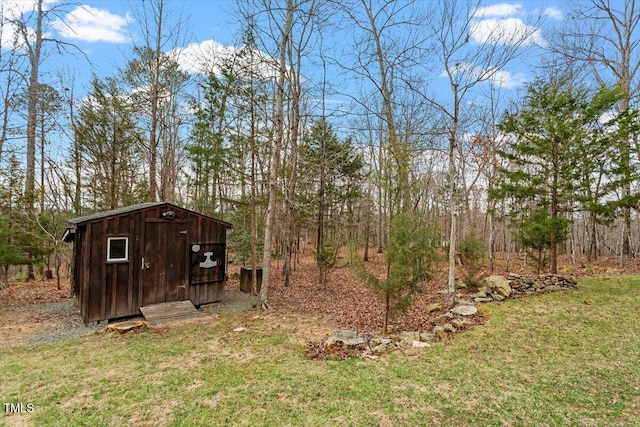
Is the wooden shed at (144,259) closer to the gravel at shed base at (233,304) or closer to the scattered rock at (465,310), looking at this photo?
the gravel at shed base at (233,304)

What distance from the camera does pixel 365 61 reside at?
857 centimetres

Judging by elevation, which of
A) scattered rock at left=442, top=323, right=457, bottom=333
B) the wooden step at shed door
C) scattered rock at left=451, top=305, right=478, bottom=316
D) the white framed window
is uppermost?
the white framed window

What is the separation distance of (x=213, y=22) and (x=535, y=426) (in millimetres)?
10487

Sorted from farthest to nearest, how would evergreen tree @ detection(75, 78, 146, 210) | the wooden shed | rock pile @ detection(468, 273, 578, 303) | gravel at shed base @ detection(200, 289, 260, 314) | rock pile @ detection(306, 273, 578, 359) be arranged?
evergreen tree @ detection(75, 78, 146, 210) → gravel at shed base @ detection(200, 289, 260, 314) → rock pile @ detection(468, 273, 578, 303) → the wooden shed → rock pile @ detection(306, 273, 578, 359)

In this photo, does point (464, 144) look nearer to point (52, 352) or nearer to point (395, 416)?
point (395, 416)

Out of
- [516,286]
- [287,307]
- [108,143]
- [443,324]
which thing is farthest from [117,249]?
[516,286]

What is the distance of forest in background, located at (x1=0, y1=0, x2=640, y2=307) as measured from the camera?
282 inches

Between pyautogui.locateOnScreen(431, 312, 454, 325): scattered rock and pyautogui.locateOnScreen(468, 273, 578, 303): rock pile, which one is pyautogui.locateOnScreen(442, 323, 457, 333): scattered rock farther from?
pyautogui.locateOnScreen(468, 273, 578, 303): rock pile

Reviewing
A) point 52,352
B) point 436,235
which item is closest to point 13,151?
point 52,352

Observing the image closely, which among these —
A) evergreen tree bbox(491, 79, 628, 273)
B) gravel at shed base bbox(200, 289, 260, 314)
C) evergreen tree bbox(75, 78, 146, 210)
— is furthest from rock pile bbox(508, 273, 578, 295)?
evergreen tree bbox(75, 78, 146, 210)

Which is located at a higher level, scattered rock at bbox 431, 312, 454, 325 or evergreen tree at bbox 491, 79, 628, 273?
evergreen tree at bbox 491, 79, 628, 273

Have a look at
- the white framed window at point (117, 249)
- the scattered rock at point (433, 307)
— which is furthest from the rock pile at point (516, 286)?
the white framed window at point (117, 249)

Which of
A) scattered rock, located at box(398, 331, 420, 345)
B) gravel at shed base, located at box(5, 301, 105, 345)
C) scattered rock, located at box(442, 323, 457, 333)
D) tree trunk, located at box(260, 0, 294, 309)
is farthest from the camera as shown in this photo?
tree trunk, located at box(260, 0, 294, 309)

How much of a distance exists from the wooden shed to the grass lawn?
123 centimetres
